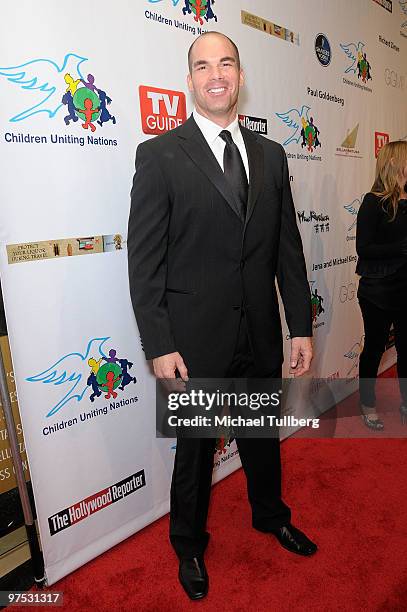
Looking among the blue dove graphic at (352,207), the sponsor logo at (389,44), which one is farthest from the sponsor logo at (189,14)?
the sponsor logo at (389,44)

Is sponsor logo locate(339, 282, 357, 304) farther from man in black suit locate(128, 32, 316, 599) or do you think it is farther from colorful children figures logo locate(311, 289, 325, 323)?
man in black suit locate(128, 32, 316, 599)

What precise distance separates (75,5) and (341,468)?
239 centimetres

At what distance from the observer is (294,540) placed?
2039 millimetres

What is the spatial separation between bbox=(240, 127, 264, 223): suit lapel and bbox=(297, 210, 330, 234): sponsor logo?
1.18 metres

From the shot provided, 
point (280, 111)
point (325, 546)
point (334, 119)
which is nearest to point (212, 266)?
point (325, 546)

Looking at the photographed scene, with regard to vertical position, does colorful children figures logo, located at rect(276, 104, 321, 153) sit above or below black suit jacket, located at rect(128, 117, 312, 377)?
above

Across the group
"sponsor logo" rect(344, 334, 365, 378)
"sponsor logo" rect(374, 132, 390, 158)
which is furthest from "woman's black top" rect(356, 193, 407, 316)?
"sponsor logo" rect(374, 132, 390, 158)

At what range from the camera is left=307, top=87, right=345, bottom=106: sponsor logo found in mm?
3004

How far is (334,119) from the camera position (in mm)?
3246

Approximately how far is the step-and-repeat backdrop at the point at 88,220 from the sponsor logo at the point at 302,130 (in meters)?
0.10

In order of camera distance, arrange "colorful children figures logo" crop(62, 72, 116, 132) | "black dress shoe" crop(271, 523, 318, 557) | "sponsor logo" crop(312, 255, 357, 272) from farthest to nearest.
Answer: "sponsor logo" crop(312, 255, 357, 272) → "black dress shoe" crop(271, 523, 318, 557) → "colorful children figures logo" crop(62, 72, 116, 132)

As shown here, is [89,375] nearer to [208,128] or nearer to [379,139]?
[208,128]


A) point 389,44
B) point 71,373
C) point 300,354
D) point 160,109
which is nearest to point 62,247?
point 71,373

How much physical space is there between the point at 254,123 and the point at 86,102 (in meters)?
1.01
